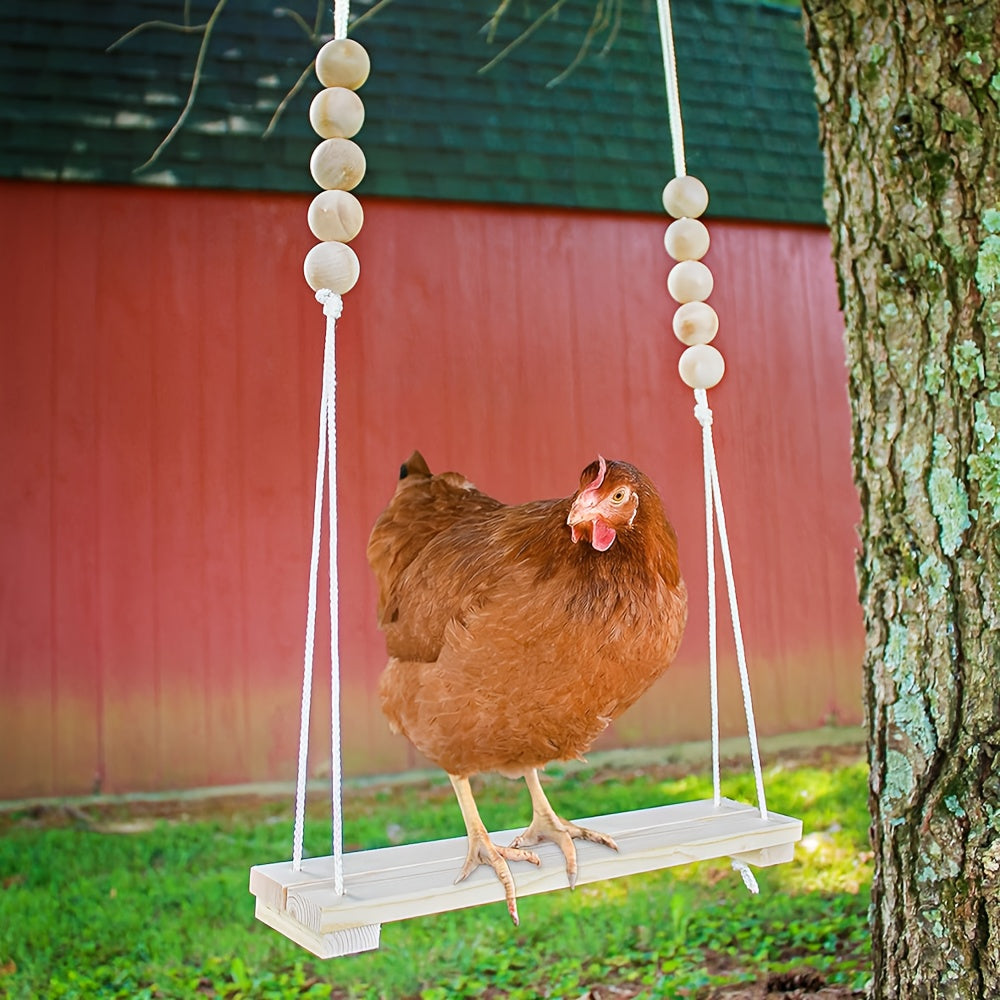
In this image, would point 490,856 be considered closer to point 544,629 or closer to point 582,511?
point 544,629

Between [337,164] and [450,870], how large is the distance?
1220mm

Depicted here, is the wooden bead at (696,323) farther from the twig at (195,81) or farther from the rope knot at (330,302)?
the twig at (195,81)

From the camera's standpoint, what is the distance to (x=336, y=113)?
1.61 meters

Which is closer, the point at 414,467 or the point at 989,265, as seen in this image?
the point at 989,265

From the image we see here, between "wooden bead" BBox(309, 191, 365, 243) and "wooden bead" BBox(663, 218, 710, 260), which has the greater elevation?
"wooden bead" BBox(663, 218, 710, 260)

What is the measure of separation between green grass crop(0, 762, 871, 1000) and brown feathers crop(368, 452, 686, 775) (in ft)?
5.21

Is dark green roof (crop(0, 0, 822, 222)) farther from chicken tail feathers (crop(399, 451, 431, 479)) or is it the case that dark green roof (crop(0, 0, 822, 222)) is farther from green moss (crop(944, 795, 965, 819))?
green moss (crop(944, 795, 965, 819))

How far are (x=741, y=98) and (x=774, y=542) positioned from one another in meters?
2.47

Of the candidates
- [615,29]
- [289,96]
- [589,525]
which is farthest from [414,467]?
[615,29]

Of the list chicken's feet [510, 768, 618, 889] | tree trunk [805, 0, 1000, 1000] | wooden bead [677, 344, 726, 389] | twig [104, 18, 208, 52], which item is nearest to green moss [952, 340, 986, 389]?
tree trunk [805, 0, 1000, 1000]

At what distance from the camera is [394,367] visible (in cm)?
476

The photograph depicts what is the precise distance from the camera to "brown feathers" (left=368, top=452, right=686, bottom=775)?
163 cm

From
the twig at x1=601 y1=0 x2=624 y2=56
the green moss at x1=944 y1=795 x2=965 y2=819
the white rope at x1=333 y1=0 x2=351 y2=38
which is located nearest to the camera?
the white rope at x1=333 y1=0 x2=351 y2=38

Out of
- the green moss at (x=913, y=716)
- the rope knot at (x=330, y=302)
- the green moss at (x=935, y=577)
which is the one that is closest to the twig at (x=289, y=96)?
the rope knot at (x=330, y=302)
